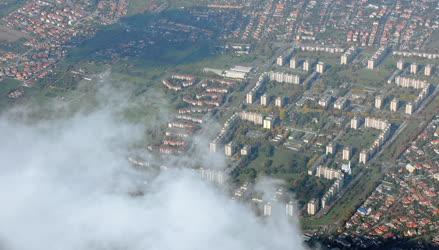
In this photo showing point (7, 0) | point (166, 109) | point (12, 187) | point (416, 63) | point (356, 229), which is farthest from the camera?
point (7, 0)

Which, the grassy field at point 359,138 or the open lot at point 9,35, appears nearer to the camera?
the grassy field at point 359,138

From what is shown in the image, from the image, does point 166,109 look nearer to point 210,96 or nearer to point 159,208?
point 210,96

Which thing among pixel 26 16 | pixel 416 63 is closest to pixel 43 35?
pixel 26 16

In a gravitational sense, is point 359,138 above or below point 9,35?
above

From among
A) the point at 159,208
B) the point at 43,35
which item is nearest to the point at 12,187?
the point at 159,208

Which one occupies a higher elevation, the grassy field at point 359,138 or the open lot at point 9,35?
the grassy field at point 359,138

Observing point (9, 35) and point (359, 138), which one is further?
point (9, 35)

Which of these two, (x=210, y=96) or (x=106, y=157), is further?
(x=210, y=96)

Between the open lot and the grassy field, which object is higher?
the grassy field

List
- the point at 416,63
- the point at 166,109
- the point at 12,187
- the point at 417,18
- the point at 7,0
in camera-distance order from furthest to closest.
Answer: the point at 7,0, the point at 417,18, the point at 416,63, the point at 166,109, the point at 12,187

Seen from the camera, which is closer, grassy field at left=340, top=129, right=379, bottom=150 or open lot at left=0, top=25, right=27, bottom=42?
grassy field at left=340, top=129, right=379, bottom=150
